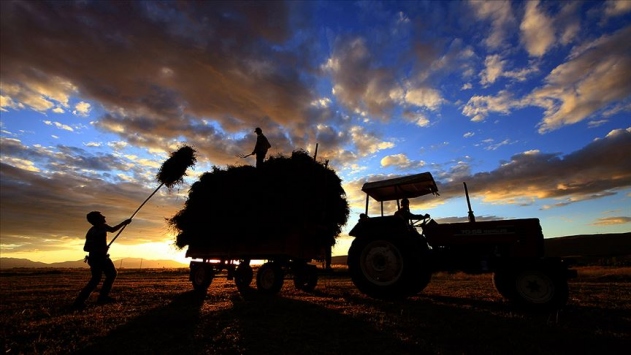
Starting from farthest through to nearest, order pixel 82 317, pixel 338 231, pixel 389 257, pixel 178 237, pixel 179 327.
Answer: pixel 178 237 → pixel 338 231 → pixel 389 257 → pixel 82 317 → pixel 179 327

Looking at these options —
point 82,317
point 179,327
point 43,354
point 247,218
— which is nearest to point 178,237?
point 247,218

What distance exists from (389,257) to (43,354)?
506 cm

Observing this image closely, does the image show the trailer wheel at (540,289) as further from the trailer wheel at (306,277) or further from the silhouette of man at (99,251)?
the silhouette of man at (99,251)

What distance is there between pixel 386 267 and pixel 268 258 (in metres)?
4.51

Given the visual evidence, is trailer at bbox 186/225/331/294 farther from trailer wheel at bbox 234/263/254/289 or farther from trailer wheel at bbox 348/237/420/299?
trailer wheel at bbox 348/237/420/299

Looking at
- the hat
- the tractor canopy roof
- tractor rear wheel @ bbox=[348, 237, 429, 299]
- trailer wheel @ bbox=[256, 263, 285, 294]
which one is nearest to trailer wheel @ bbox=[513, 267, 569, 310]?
tractor rear wheel @ bbox=[348, 237, 429, 299]

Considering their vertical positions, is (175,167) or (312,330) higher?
(175,167)

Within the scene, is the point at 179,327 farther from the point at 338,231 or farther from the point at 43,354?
the point at 338,231

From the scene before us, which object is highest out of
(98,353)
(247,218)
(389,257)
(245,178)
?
(245,178)

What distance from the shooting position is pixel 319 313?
5.62 metres

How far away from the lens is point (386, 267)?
640 cm

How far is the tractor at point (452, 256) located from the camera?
602 centimetres


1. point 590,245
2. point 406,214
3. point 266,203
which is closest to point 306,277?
point 266,203

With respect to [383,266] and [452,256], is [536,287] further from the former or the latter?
[383,266]
